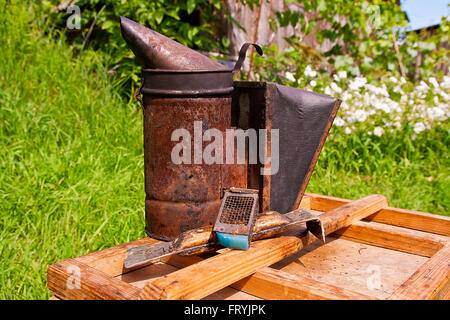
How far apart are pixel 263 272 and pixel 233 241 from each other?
136mm

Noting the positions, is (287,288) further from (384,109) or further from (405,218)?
(384,109)

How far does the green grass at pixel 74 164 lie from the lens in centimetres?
264

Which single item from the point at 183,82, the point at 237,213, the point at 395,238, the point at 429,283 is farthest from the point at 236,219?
the point at 395,238

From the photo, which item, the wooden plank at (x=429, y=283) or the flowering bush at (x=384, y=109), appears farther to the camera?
the flowering bush at (x=384, y=109)

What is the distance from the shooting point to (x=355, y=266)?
5.73ft

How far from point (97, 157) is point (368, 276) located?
7.56 ft

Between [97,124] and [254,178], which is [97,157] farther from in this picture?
[254,178]

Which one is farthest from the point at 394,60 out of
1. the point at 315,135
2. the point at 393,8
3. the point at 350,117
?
the point at 315,135

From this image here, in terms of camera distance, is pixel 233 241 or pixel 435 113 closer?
pixel 233 241

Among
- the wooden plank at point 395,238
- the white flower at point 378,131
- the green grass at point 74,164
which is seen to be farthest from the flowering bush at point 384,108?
the wooden plank at point 395,238

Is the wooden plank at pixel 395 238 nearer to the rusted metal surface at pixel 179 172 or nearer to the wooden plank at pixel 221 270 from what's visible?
the wooden plank at pixel 221 270

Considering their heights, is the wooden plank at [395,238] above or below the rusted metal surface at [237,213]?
below

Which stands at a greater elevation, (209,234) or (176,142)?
(176,142)

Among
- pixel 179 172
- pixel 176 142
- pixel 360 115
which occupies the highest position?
pixel 360 115
